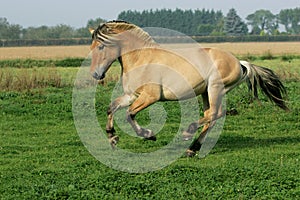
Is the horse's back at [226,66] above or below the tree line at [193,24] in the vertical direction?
above

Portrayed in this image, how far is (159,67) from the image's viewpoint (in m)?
10.6

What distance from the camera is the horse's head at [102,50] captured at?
10.7m

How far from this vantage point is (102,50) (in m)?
10.7

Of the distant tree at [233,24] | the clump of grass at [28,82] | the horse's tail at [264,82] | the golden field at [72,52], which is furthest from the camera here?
the distant tree at [233,24]

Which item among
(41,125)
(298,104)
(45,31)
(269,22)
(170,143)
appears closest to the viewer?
(170,143)

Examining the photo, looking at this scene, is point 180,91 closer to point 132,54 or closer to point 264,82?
point 132,54

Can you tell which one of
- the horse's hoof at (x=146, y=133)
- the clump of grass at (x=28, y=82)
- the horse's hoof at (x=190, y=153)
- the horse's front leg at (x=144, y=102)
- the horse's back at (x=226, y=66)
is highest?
the horse's back at (x=226, y=66)

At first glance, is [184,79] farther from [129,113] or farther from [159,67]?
[129,113]

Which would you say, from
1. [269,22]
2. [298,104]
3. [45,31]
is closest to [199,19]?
[269,22]

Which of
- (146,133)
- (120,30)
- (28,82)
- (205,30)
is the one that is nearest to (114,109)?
(146,133)

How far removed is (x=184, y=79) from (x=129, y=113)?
1.18m

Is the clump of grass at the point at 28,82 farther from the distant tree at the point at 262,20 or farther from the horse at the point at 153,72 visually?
the distant tree at the point at 262,20

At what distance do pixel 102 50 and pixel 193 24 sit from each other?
15279cm

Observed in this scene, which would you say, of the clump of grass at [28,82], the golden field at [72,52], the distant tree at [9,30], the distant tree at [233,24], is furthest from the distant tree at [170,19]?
the clump of grass at [28,82]
